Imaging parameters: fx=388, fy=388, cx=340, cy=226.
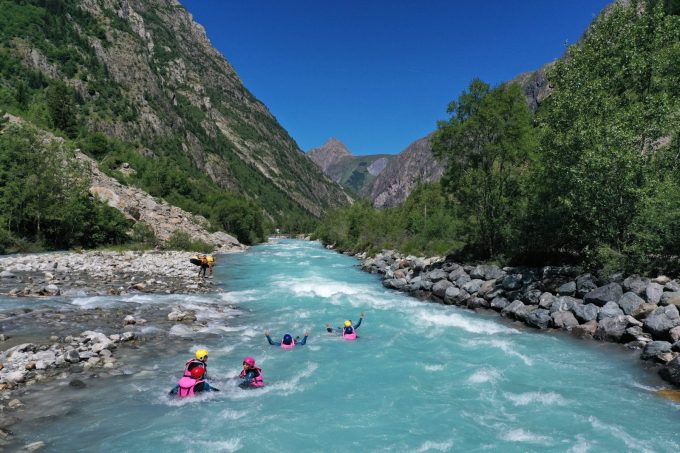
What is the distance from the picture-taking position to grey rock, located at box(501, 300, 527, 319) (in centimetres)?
1824

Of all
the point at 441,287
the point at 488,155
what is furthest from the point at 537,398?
the point at 488,155

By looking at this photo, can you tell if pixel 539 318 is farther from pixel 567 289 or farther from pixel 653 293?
pixel 653 293

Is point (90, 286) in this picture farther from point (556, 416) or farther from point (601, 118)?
point (601, 118)

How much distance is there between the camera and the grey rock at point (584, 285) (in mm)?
17297

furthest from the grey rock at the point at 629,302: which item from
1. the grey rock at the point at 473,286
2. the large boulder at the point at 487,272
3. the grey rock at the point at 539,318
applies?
the grey rock at the point at 473,286

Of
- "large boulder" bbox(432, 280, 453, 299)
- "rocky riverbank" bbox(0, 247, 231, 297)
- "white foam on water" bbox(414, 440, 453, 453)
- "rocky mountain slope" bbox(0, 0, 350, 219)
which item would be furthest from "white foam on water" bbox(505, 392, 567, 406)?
"rocky mountain slope" bbox(0, 0, 350, 219)

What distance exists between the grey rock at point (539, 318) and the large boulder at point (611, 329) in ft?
6.51

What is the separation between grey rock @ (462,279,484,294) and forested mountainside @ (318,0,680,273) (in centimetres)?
359

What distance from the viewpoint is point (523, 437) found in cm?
853

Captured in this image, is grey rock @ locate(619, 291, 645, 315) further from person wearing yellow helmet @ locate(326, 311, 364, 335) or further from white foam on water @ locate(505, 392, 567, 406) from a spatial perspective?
person wearing yellow helmet @ locate(326, 311, 364, 335)

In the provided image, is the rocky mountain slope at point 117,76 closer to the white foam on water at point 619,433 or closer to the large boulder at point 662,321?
the large boulder at point 662,321

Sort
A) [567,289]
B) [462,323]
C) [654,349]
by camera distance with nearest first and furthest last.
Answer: [654,349] < [567,289] < [462,323]

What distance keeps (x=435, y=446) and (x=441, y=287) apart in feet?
54.1

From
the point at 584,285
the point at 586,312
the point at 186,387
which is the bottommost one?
the point at 186,387
